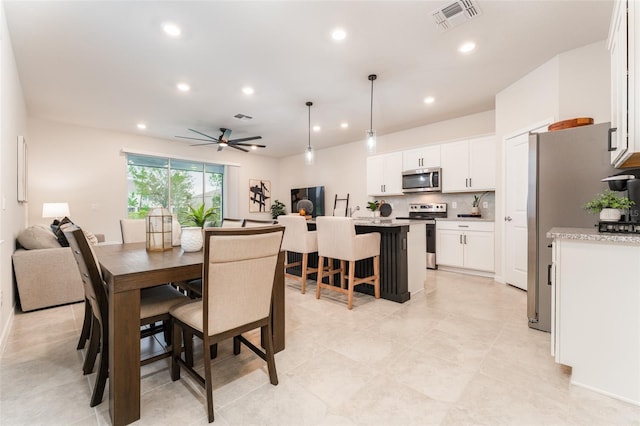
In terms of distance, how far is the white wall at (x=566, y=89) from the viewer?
9.21 feet

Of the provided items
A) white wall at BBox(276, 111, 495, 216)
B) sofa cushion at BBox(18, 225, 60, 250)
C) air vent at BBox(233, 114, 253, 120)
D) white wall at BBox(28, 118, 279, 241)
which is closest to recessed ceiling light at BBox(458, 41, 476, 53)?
white wall at BBox(276, 111, 495, 216)

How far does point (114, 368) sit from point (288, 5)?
2580 mm

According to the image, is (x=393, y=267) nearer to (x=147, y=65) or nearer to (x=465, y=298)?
(x=465, y=298)

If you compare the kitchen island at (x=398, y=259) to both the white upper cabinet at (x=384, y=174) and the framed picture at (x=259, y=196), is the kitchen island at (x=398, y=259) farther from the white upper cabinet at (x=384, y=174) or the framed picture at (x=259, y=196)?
the framed picture at (x=259, y=196)

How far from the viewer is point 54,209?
177 inches

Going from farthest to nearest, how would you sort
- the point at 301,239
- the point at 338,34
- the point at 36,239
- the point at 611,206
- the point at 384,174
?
the point at 384,174 → the point at 301,239 → the point at 36,239 → the point at 338,34 → the point at 611,206

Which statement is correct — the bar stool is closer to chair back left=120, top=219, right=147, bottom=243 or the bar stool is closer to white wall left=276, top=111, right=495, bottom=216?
chair back left=120, top=219, right=147, bottom=243

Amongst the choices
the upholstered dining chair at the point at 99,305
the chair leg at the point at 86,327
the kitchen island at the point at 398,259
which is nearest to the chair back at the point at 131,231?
the chair leg at the point at 86,327

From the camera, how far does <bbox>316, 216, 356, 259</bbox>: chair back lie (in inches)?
116

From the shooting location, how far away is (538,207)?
2.43 metres

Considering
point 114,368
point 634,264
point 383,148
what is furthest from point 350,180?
point 114,368

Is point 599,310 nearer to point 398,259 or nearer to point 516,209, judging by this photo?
point 398,259

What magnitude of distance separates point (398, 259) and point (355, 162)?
372 cm

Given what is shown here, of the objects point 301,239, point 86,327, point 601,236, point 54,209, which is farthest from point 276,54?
point 54,209
